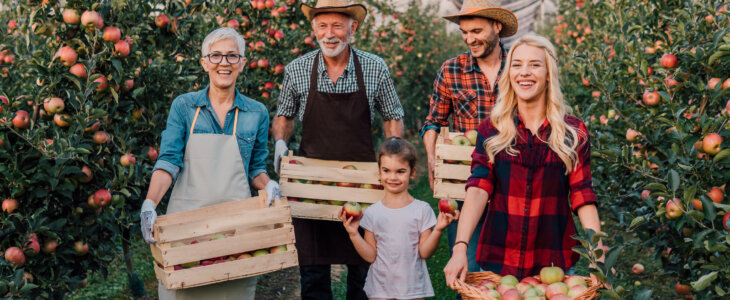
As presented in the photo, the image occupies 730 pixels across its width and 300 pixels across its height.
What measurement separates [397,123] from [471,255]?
815mm

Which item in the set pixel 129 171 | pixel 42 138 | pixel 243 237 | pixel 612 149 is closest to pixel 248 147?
pixel 243 237

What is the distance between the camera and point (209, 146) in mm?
2516

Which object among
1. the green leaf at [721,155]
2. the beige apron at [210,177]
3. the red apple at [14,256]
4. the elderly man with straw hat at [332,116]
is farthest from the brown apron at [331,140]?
the green leaf at [721,155]

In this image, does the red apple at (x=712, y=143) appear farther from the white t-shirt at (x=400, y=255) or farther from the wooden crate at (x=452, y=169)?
the white t-shirt at (x=400, y=255)

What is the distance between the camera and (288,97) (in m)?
3.29

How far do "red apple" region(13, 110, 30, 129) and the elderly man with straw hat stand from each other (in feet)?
3.49

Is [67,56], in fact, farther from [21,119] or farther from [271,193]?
[271,193]

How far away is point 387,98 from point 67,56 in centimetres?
146

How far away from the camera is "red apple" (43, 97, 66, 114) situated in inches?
110

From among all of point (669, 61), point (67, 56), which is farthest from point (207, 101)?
point (669, 61)

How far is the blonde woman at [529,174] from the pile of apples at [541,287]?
0.47 ft

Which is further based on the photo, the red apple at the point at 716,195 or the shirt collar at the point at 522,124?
the red apple at the point at 716,195

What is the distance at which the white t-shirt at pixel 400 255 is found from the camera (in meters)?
2.71

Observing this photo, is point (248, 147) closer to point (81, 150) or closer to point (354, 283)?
point (81, 150)
